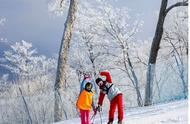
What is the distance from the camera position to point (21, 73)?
54688mm

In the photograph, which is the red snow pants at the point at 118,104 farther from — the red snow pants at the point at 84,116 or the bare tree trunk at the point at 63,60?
the bare tree trunk at the point at 63,60

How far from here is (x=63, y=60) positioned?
20844mm

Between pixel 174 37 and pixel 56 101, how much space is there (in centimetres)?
2761

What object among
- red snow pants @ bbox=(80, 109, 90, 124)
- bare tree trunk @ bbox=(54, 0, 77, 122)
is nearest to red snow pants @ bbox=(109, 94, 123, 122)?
red snow pants @ bbox=(80, 109, 90, 124)

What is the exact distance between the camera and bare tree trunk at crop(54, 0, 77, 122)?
800 inches

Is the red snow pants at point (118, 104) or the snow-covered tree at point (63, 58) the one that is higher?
the snow-covered tree at point (63, 58)

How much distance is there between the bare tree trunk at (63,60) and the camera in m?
20.3

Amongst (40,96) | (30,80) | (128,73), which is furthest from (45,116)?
(30,80)

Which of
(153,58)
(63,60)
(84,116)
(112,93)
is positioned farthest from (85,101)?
(153,58)

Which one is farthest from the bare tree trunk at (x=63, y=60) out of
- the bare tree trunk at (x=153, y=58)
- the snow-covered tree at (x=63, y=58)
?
the bare tree trunk at (x=153, y=58)

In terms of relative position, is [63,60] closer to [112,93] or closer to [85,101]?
[112,93]

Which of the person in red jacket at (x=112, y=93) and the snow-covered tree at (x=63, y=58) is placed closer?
the person in red jacket at (x=112, y=93)

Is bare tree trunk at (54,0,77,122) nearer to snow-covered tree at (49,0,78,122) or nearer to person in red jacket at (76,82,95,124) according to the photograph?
snow-covered tree at (49,0,78,122)

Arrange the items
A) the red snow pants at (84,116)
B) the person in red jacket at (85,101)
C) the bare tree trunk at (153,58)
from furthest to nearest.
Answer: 1. the bare tree trunk at (153,58)
2. the red snow pants at (84,116)
3. the person in red jacket at (85,101)
